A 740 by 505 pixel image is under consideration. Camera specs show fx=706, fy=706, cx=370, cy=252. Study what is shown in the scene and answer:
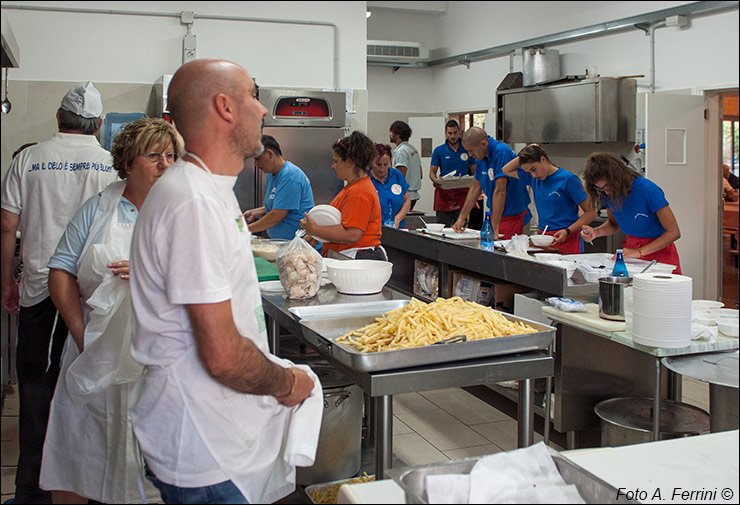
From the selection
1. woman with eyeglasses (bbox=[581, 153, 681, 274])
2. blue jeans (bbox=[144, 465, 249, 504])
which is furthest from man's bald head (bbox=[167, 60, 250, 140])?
woman with eyeglasses (bbox=[581, 153, 681, 274])

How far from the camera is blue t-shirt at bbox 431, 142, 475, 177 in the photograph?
20.6 ft

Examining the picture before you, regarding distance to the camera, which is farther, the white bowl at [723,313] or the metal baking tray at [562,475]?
the white bowl at [723,313]

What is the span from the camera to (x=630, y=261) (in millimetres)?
3600

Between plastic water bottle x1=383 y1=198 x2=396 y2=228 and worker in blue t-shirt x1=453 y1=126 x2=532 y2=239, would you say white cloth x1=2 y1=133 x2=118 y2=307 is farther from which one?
plastic water bottle x1=383 y1=198 x2=396 y2=228

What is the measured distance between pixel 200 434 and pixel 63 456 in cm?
114

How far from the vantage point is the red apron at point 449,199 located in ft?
20.4

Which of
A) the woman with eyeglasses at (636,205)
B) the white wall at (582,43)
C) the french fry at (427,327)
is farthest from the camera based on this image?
the white wall at (582,43)

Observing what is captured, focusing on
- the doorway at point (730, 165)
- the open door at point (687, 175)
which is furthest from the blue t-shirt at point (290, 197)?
the doorway at point (730, 165)

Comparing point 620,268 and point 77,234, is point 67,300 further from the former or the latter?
point 620,268

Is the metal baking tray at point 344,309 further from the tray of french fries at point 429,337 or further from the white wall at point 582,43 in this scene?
the white wall at point 582,43

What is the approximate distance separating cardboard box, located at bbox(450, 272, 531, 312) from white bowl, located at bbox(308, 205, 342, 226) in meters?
1.20

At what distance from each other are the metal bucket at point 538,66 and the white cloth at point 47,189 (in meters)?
3.96

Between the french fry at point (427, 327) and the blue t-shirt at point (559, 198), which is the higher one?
the blue t-shirt at point (559, 198)

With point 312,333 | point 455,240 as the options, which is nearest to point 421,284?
point 455,240
